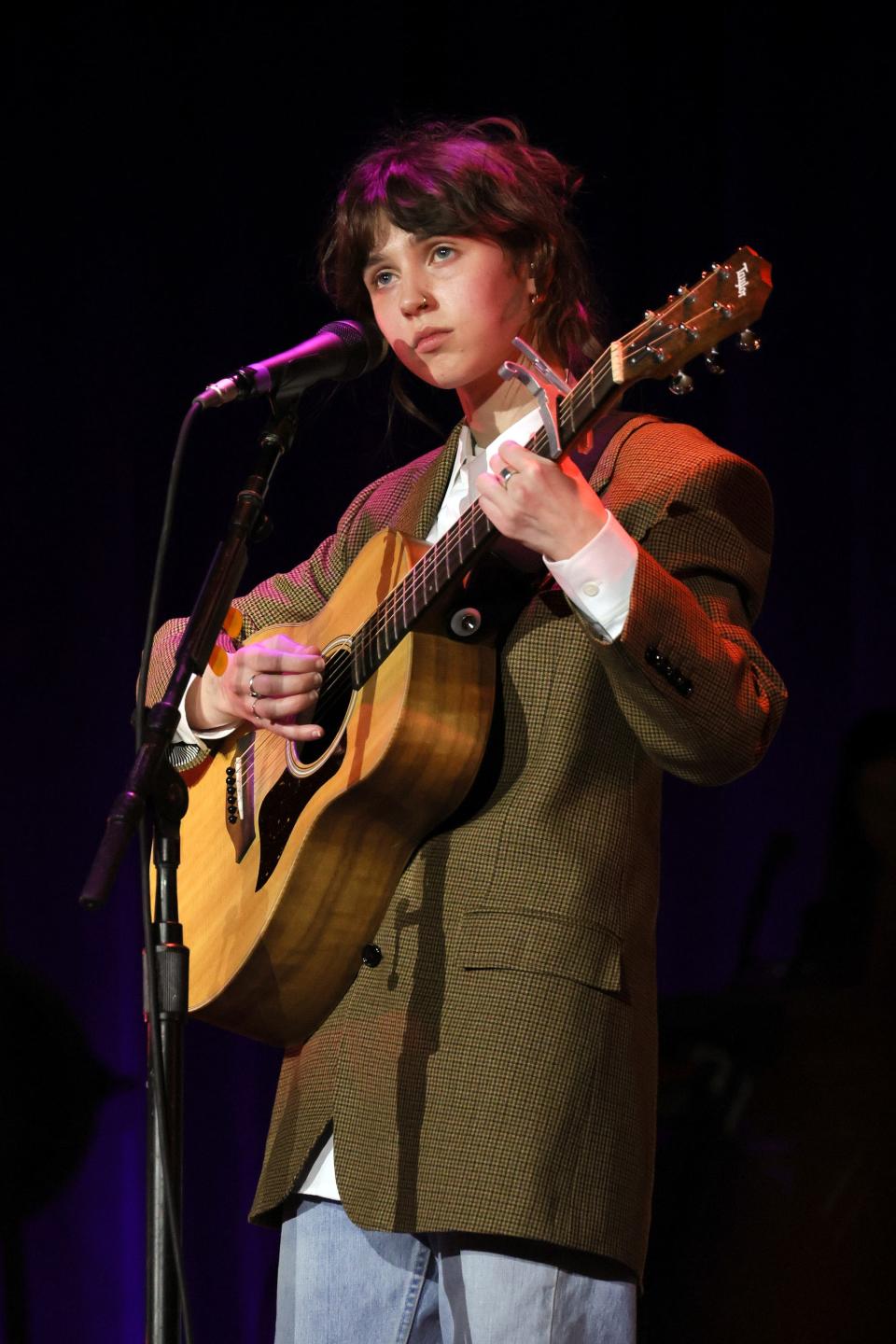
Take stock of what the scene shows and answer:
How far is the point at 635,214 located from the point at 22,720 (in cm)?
182

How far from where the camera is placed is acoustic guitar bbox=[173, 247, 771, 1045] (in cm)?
177

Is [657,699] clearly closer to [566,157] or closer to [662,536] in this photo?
[662,536]

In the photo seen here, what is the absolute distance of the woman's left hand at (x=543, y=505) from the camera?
5.67 feet

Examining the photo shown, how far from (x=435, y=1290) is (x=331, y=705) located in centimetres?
80

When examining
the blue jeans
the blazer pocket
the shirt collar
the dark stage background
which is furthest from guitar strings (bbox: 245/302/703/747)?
the dark stage background

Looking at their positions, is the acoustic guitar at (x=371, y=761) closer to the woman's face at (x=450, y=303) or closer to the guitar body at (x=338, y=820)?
the guitar body at (x=338, y=820)

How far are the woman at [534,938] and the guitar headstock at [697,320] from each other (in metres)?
0.15

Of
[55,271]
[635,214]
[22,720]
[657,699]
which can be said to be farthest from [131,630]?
[657,699]

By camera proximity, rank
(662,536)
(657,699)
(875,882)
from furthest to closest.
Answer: (875,882), (662,536), (657,699)

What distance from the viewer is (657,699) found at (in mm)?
1753

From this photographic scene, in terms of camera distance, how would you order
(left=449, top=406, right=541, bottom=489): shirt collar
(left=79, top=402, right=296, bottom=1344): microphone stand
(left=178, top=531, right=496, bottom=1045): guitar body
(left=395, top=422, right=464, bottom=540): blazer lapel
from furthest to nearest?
(left=395, top=422, right=464, bottom=540): blazer lapel, (left=449, top=406, right=541, bottom=489): shirt collar, (left=178, top=531, right=496, bottom=1045): guitar body, (left=79, top=402, right=296, bottom=1344): microphone stand

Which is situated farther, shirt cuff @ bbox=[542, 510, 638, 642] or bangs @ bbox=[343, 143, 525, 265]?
bangs @ bbox=[343, 143, 525, 265]

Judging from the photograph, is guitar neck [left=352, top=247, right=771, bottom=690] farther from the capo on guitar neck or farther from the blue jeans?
the blue jeans

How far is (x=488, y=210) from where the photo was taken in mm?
2307
